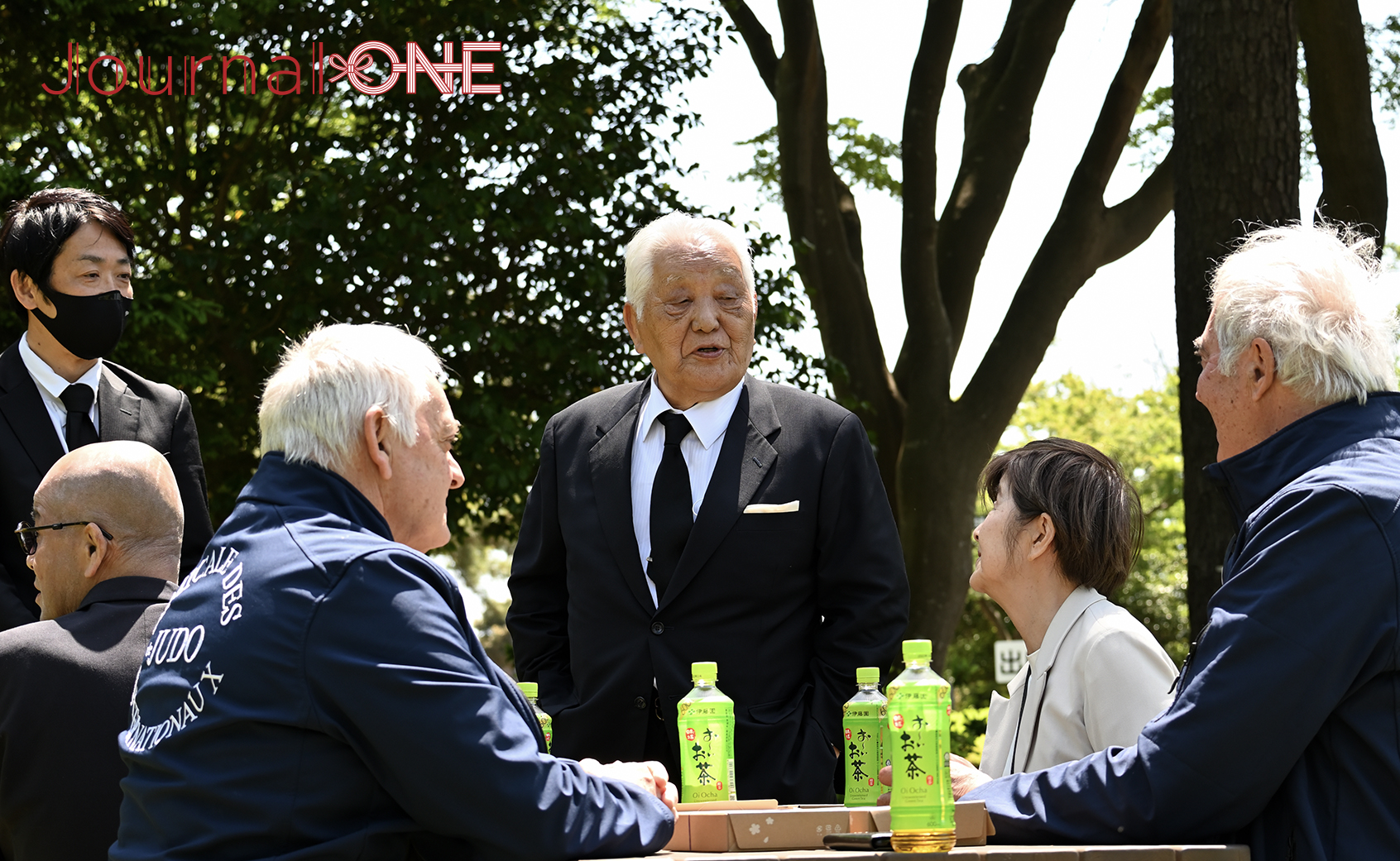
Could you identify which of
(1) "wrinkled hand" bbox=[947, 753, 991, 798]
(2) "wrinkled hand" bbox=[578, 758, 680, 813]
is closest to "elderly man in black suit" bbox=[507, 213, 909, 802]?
(1) "wrinkled hand" bbox=[947, 753, 991, 798]

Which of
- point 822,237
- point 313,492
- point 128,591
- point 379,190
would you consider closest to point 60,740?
point 128,591

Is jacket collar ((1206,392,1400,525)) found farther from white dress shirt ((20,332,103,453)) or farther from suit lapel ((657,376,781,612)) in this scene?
white dress shirt ((20,332,103,453))

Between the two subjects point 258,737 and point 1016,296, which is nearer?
point 258,737

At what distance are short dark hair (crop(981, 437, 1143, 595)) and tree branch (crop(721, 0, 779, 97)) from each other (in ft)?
27.2

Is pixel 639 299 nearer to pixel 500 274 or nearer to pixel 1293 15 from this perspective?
pixel 1293 15

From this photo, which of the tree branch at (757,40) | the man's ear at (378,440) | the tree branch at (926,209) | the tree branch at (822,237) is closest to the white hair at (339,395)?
the man's ear at (378,440)

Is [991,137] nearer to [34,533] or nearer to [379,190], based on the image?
[379,190]

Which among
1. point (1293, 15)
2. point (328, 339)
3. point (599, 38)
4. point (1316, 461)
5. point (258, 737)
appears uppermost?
point (599, 38)

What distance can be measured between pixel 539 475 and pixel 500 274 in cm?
653

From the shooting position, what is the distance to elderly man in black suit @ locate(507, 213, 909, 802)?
3.53m

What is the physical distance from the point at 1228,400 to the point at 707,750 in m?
1.23

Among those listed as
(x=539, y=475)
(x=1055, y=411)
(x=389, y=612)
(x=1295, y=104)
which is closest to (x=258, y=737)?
(x=389, y=612)

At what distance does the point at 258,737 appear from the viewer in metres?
2.34

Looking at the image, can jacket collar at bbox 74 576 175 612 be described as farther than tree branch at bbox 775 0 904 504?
No
